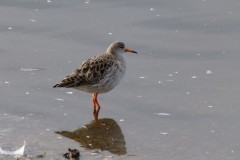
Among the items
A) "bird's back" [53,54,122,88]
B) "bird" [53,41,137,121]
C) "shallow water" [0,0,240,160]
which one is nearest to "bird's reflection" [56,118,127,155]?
"shallow water" [0,0,240,160]

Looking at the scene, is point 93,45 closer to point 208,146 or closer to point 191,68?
point 191,68

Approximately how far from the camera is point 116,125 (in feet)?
30.9

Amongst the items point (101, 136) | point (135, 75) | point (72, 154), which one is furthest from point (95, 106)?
point (72, 154)

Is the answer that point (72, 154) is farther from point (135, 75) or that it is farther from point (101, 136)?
point (135, 75)

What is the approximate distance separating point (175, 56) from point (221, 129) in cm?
276

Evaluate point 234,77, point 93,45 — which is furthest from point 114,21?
point 234,77

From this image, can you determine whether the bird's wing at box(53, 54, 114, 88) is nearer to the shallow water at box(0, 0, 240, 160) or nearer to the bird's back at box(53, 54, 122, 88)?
the bird's back at box(53, 54, 122, 88)

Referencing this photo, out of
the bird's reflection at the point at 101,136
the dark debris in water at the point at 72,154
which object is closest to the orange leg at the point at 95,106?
the bird's reflection at the point at 101,136

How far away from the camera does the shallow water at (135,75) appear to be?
881cm

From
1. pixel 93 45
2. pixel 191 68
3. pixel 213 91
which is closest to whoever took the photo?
pixel 213 91

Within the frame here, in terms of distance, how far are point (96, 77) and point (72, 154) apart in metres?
2.30

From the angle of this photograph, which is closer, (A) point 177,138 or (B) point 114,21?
(A) point 177,138

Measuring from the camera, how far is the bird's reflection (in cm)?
863

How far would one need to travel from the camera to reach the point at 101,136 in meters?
9.10
